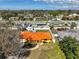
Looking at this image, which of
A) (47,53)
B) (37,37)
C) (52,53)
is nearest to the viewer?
(52,53)

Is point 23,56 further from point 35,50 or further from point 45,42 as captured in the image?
point 45,42

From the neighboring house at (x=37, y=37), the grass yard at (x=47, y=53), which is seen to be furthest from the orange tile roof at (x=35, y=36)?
the grass yard at (x=47, y=53)

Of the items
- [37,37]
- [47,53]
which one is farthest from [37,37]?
[47,53]

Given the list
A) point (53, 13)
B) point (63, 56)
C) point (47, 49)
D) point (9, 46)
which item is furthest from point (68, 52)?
point (53, 13)

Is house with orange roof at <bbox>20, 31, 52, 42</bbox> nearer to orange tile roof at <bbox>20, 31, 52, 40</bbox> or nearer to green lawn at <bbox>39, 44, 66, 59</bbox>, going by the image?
orange tile roof at <bbox>20, 31, 52, 40</bbox>

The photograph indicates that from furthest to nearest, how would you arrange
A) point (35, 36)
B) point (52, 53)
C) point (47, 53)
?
1. point (35, 36)
2. point (47, 53)
3. point (52, 53)

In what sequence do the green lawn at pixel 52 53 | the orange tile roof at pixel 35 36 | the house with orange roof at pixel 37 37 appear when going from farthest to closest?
1. the orange tile roof at pixel 35 36
2. the house with orange roof at pixel 37 37
3. the green lawn at pixel 52 53

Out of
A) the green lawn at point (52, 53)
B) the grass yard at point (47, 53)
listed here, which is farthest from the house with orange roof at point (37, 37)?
the green lawn at point (52, 53)

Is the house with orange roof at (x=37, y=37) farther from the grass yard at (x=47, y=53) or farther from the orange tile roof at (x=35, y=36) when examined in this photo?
the grass yard at (x=47, y=53)

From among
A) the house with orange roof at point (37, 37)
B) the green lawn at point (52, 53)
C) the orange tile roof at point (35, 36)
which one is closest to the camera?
the green lawn at point (52, 53)

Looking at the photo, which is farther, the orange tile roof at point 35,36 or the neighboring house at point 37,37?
the orange tile roof at point 35,36

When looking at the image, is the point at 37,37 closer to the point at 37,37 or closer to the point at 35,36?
the point at 37,37
